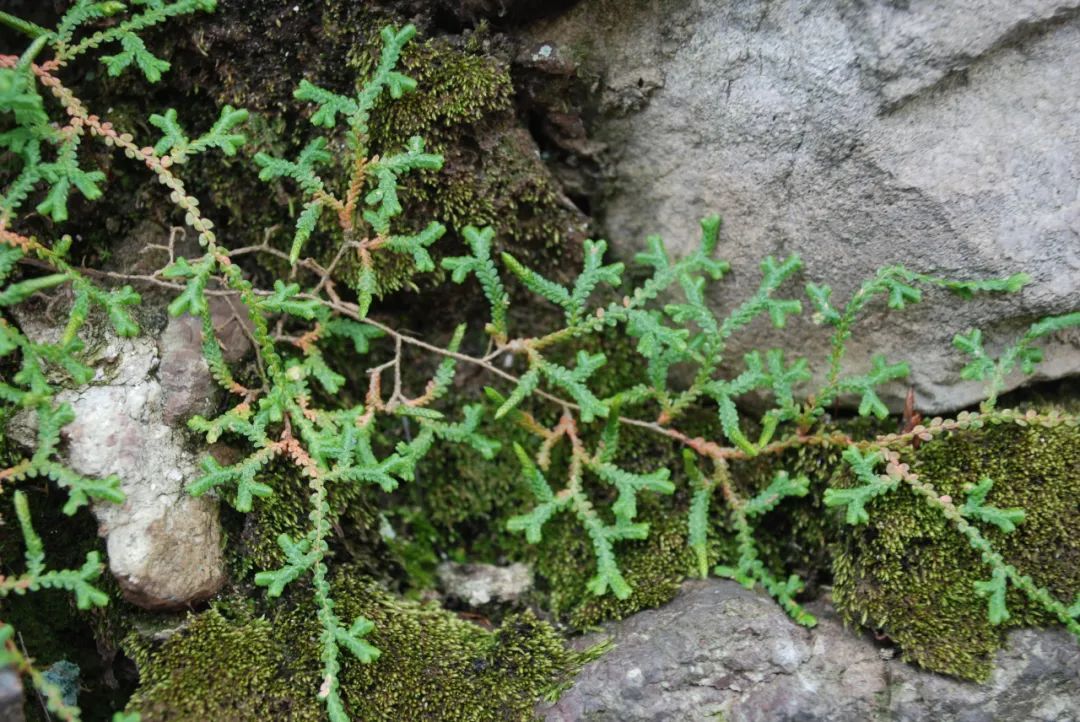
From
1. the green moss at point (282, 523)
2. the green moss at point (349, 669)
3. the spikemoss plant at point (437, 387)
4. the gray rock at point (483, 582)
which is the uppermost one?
the spikemoss plant at point (437, 387)

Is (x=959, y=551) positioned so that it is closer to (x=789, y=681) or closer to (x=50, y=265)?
(x=789, y=681)

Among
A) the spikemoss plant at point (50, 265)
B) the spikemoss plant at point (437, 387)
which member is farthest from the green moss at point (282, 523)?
the spikemoss plant at point (50, 265)

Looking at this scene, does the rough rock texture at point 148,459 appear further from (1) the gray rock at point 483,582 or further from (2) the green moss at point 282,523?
(1) the gray rock at point 483,582

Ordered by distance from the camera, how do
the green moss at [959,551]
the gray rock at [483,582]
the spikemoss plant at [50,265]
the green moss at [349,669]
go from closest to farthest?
1. the spikemoss plant at [50,265]
2. the green moss at [349,669]
3. the green moss at [959,551]
4. the gray rock at [483,582]

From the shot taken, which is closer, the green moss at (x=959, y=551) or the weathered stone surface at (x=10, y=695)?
the weathered stone surface at (x=10, y=695)

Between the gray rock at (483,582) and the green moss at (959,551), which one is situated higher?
the green moss at (959,551)

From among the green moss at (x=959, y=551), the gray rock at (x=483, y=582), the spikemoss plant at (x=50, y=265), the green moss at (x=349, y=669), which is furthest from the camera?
the gray rock at (x=483, y=582)

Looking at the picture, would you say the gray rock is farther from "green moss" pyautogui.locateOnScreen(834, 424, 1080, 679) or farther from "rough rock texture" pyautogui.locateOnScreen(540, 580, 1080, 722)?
"green moss" pyautogui.locateOnScreen(834, 424, 1080, 679)
